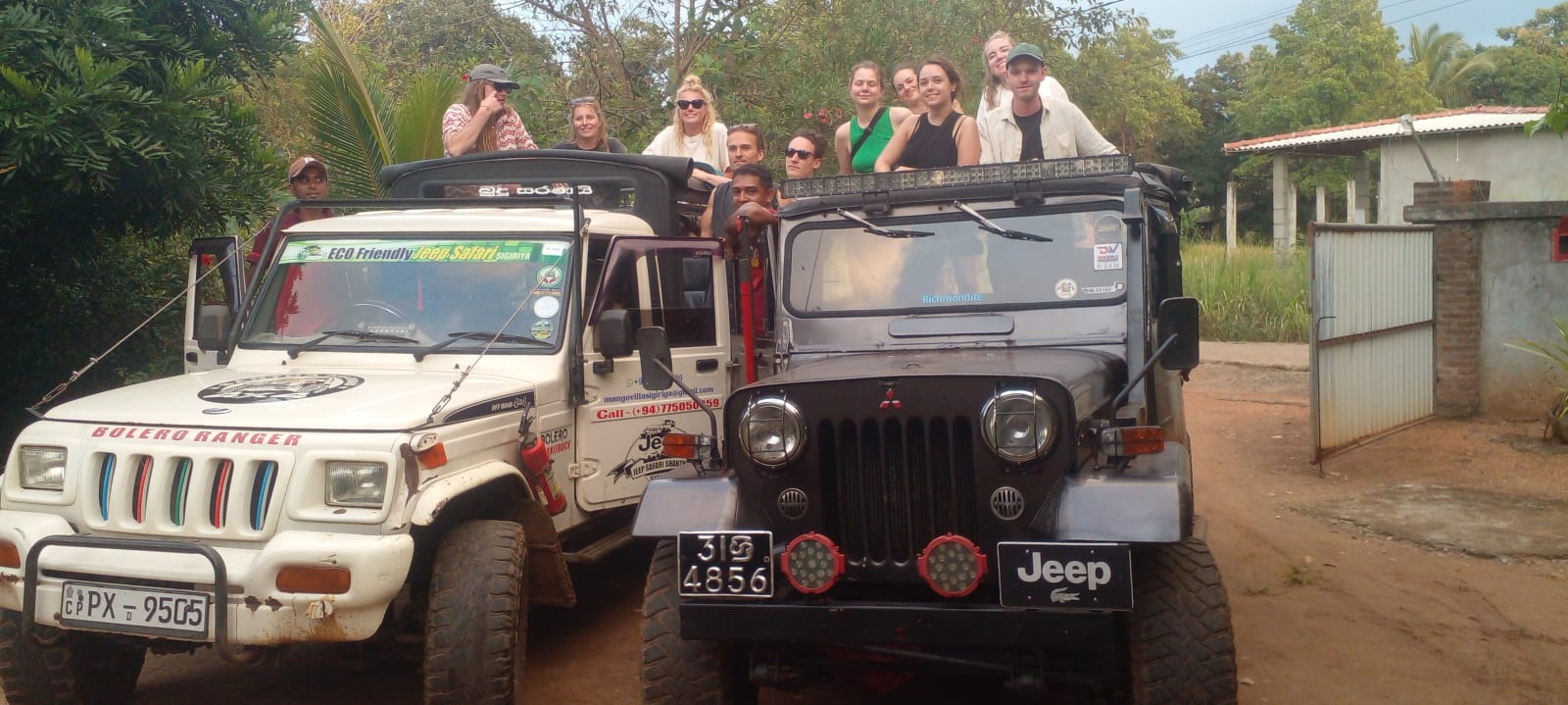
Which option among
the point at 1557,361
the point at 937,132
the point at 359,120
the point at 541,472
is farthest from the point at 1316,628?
the point at 359,120

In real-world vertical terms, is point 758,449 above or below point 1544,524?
above

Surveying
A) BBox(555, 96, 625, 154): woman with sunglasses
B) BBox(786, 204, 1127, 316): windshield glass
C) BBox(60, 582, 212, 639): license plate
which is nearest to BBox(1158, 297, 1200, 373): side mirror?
BBox(786, 204, 1127, 316): windshield glass

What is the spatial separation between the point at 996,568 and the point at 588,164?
11.4 feet

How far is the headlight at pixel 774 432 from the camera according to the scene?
395 centimetres

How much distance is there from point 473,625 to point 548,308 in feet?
→ 5.03

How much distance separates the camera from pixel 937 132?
21.2 feet

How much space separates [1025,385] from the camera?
3.78 m

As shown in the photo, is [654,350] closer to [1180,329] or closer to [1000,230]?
[1000,230]

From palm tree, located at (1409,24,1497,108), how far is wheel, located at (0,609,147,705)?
3796 centimetres

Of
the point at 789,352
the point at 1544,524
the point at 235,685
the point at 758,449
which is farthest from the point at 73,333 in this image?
the point at 1544,524

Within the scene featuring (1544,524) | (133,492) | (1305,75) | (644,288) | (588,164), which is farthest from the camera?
(1305,75)

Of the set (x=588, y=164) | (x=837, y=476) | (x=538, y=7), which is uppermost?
(x=538, y=7)

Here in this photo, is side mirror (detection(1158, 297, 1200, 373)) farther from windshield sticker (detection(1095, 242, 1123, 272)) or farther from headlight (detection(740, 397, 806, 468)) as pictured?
headlight (detection(740, 397, 806, 468))

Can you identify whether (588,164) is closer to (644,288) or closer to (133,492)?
(644,288)
